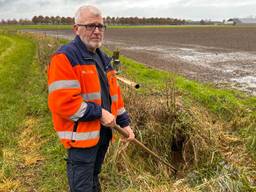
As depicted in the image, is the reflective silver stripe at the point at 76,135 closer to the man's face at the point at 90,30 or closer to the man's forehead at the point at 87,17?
the man's face at the point at 90,30

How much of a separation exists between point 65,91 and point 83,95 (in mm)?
207

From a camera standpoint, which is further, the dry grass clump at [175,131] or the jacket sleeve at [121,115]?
the dry grass clump at [175,131]

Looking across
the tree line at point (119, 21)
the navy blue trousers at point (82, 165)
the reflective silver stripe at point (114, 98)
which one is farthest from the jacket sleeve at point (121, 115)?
the tree line at point (119, 21)

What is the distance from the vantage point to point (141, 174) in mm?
4637

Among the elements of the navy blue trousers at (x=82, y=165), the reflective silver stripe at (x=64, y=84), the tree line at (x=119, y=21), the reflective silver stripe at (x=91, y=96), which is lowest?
the tree line at (x=119, y=21)

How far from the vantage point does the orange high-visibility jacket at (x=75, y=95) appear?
297cm

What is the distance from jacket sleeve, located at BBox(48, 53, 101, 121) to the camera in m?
2.96

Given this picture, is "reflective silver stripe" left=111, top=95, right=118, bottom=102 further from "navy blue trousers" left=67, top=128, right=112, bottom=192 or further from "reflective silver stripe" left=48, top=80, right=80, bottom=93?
"reflective silver stripe" left=48, top=80, right=80, bottom=93

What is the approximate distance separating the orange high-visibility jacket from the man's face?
6 centimetres

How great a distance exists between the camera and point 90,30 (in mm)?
3117

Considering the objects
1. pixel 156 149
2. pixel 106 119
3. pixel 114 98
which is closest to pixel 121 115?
pixel 114 98

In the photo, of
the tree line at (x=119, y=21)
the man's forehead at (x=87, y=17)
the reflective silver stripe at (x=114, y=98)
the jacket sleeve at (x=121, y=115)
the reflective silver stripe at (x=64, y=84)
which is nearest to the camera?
the reflective silver stripe at (x=64, y=84)

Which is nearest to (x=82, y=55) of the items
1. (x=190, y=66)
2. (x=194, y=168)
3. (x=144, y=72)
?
(x=194, y=168)

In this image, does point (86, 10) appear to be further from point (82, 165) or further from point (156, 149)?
point (156, 149)
